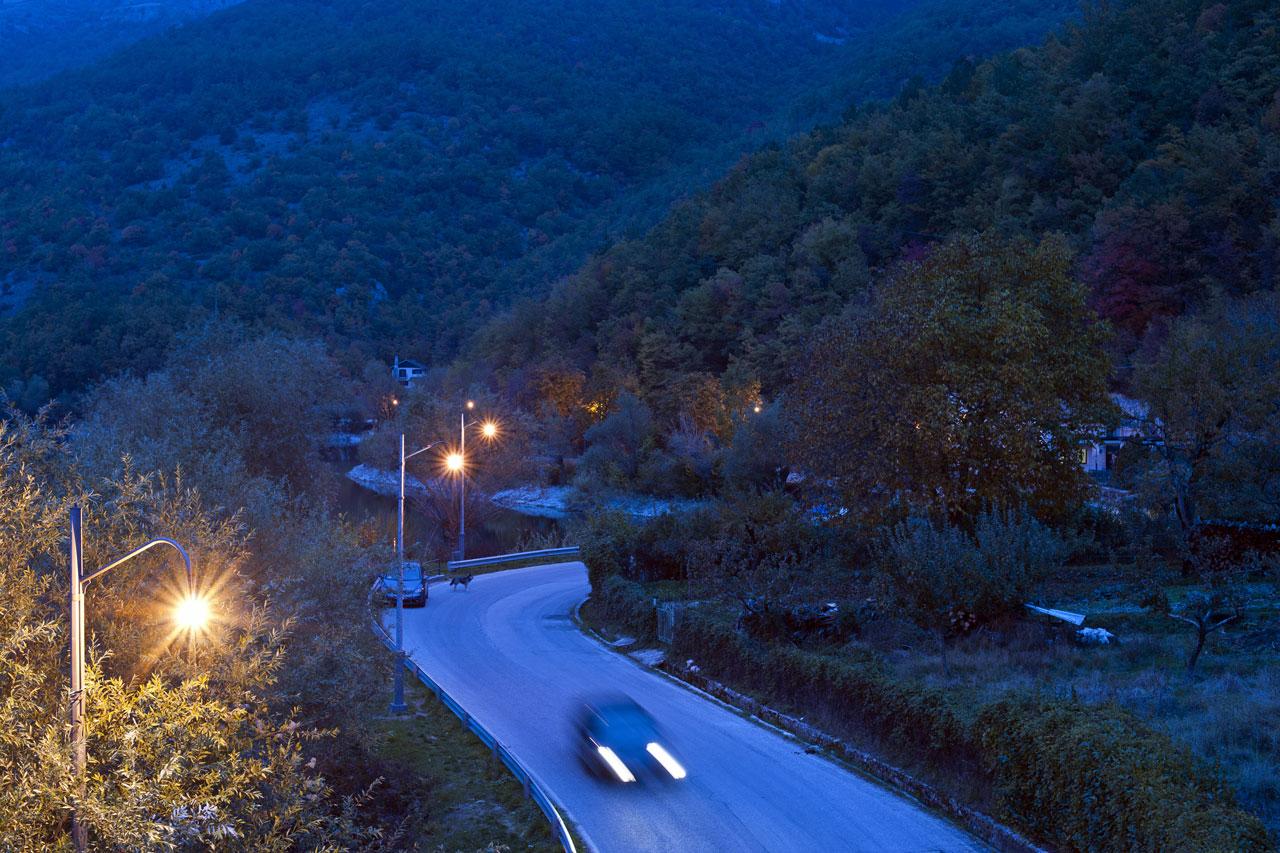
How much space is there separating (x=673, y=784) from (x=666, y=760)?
2.52 feet

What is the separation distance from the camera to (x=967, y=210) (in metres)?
69.7

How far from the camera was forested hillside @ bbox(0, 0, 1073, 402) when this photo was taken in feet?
289

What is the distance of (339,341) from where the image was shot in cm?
9919

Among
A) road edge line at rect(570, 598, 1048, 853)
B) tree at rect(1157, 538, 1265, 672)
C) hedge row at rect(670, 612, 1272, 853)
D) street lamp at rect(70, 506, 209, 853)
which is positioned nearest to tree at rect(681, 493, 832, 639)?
road edge line at rect(570, 598, 1048, 853)

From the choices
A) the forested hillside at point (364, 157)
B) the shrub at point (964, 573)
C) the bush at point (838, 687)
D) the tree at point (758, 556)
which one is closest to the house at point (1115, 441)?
the tree at point (758, 556)

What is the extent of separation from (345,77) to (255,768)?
556 feet

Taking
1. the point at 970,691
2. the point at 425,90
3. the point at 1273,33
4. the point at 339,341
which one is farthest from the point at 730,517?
the point at 425,90

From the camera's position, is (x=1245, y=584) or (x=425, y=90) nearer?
(x=1245, y=584)

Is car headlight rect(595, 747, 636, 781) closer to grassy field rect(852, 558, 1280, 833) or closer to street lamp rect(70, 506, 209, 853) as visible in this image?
grassy field rect(852, 558, 1280, 833)

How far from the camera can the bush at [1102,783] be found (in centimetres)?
1029

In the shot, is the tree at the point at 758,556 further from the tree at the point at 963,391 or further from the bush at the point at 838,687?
the tree at the point at 963,391

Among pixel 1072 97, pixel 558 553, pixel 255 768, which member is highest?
pixel 1072 97

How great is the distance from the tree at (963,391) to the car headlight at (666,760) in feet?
39.9

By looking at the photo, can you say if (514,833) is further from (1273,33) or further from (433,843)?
(1273,33)
